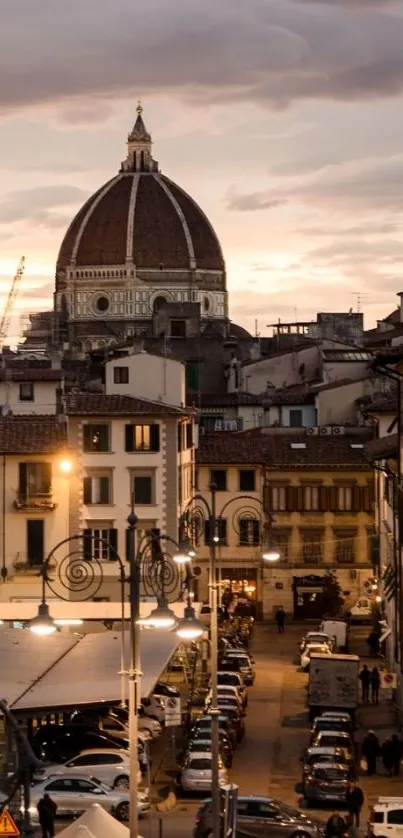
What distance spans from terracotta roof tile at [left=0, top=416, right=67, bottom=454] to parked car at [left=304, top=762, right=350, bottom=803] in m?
32.1

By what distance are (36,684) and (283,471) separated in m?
42.8

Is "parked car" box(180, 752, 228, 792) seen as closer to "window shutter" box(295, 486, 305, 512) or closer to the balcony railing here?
the balcony railing

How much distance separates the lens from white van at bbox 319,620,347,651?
2894 inches

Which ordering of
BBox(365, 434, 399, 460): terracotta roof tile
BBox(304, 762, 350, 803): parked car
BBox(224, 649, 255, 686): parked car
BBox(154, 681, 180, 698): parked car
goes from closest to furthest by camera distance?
1. BBox(304, 762, 350, 803): parked car
2. BBox(154, 681, 180, 698): parked car
3. BBox(365, 434, 399, 460): terracotta roof tile
4. BBox(224, 649, 255, 686): parked car

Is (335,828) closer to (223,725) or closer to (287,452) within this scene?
(223,725)

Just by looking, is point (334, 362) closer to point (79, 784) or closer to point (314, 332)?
point (314, 332)

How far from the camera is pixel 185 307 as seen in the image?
6467 inches

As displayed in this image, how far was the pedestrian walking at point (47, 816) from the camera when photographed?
37156 millimetres

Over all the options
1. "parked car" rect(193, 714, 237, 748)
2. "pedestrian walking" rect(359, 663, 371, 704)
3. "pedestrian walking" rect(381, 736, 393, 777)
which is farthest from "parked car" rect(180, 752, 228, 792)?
"pedestrian walking" rect(359, 663, 371, 704)

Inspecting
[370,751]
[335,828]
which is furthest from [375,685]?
[335,828]

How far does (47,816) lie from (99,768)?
572 cm

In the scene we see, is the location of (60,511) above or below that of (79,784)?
above

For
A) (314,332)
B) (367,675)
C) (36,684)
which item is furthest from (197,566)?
(314,332)

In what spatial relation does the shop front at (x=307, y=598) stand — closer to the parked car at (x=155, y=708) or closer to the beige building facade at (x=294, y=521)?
the beige building facade at (x=294, y=521)
